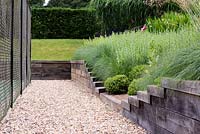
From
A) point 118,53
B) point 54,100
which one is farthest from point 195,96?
point 54,100

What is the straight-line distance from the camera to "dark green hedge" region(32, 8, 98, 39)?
1644cm

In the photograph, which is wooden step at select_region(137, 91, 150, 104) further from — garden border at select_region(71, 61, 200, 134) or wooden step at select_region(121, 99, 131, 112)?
wooden step at select_region(121, 99, 131, 112)

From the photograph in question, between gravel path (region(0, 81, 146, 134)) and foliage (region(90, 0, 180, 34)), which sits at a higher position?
foliage (region(90, 0, 180, 34))

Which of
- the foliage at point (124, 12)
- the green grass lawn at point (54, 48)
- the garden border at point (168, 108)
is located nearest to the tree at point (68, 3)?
the green grass lawn at point (54, 48)

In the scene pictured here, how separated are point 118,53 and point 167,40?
4.03 ft

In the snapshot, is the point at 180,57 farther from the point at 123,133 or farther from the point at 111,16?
the point at 111,16

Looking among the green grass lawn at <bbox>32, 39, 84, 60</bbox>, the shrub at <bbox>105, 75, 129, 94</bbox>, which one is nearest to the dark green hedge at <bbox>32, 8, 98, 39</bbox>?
the green grass lawn at <bbox>32, 39, 84, 60</bbox>

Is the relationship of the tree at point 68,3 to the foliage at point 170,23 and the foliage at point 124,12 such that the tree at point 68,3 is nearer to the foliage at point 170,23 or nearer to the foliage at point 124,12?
the foliage at point 124,12

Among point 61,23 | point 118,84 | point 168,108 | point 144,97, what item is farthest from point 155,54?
point 61,23

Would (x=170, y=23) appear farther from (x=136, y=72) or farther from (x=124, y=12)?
(x=124, y=12)

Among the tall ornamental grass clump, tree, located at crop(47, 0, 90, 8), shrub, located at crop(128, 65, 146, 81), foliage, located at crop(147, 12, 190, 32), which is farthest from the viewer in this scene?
tree, located at crop(47, 0, 90, 8)

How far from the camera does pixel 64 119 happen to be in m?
4.47

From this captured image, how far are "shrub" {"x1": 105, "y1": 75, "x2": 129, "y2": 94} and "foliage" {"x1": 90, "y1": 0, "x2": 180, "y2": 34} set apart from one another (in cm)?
532

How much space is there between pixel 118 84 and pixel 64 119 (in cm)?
143
